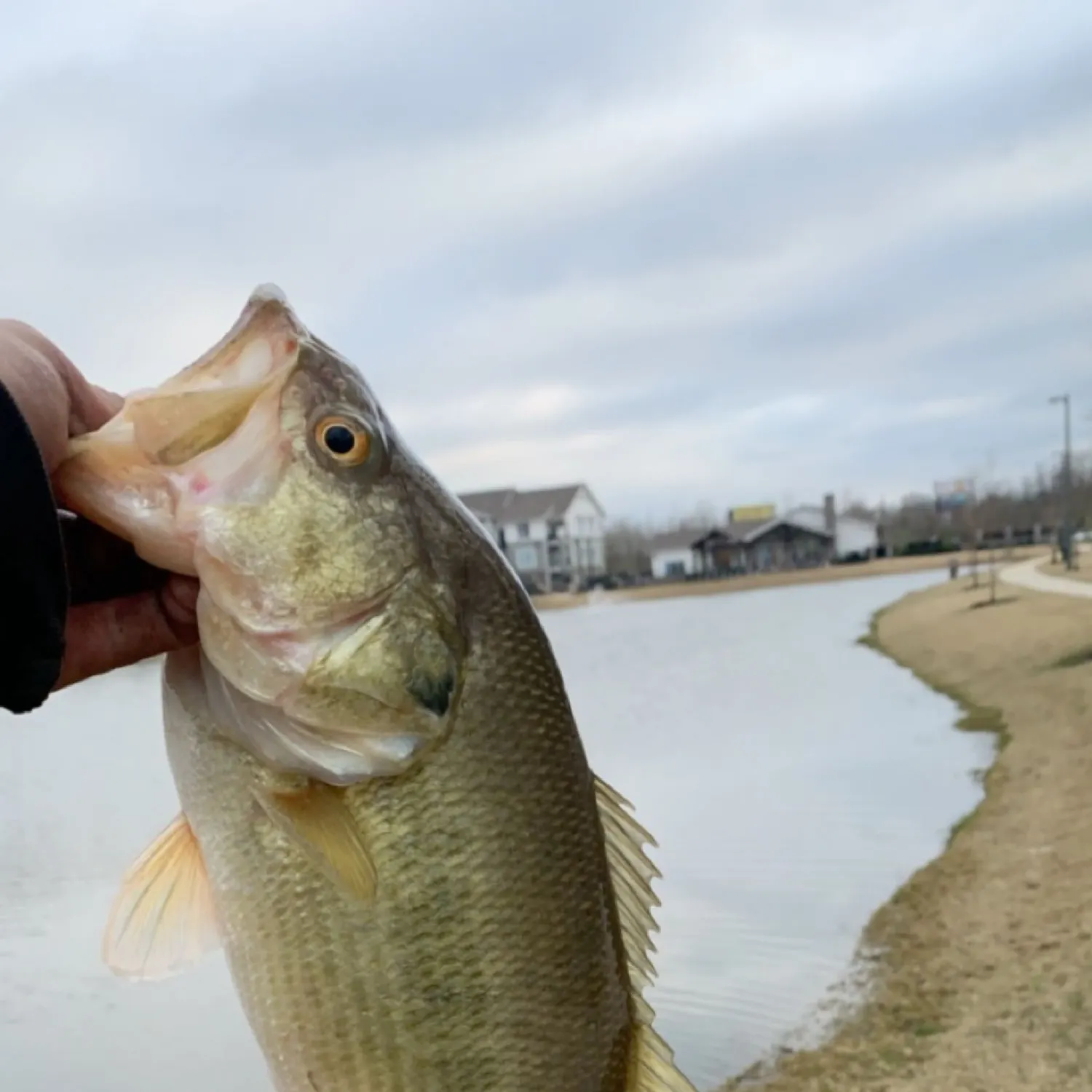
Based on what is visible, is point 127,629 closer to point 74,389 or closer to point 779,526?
point 74,389

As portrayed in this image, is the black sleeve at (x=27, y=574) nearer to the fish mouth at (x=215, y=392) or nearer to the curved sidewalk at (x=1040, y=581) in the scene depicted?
the fish mouth at (x=215, y=392)

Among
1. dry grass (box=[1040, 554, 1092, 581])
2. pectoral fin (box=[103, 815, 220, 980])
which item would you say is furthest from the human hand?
dry grass (box=[1040, 554, 1092, 581])

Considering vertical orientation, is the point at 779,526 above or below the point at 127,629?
above

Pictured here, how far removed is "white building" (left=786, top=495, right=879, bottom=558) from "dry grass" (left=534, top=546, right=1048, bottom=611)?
12.5 metres

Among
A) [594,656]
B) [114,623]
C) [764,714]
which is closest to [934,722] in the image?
[764,714]

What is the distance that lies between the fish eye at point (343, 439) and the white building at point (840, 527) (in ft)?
326

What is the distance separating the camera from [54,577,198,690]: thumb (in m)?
2.17

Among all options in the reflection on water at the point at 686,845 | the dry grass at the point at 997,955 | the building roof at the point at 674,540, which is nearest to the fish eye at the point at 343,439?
the dry grass at the point at 997,955

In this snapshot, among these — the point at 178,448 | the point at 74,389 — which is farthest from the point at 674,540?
the point at 178,448

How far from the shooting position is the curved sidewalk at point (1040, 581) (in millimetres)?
34812

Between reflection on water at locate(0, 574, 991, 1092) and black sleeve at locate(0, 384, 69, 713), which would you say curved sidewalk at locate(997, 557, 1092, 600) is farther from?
black sleeve at locate(0, 384, 69, 713)

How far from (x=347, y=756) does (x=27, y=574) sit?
1.91ft

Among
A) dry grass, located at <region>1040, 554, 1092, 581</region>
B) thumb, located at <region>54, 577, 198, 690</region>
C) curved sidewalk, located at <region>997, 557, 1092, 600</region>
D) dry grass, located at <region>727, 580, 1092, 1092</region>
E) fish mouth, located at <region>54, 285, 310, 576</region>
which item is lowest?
dry grass, located at <region>727, 580, 1092, 1092</region>

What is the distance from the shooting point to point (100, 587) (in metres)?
2.29
